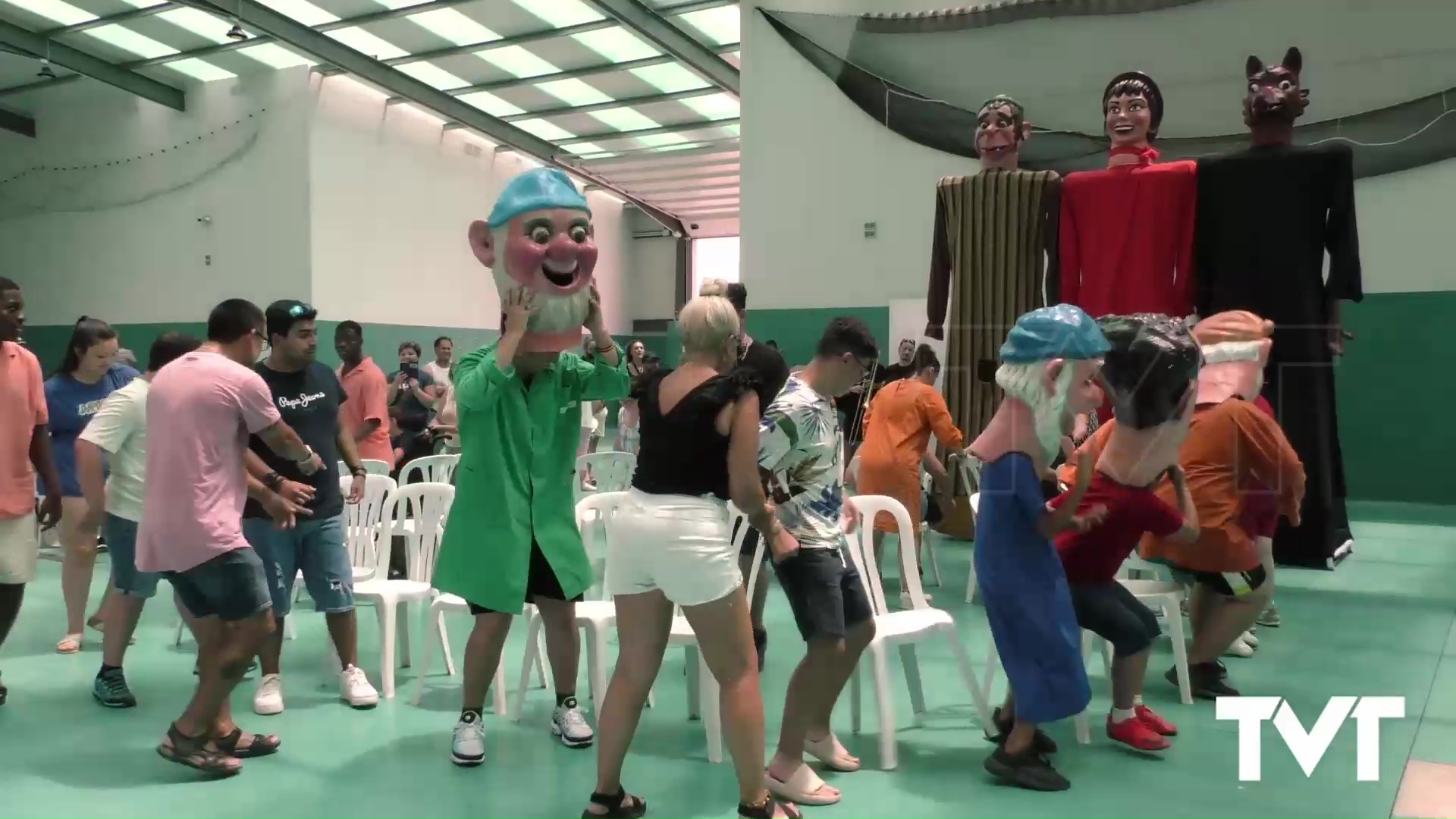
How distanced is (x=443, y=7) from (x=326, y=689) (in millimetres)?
7480

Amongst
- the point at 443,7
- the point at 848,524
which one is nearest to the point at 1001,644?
the point at 848,524

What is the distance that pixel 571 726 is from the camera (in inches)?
120

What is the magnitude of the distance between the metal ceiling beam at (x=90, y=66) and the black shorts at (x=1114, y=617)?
11.0 meters

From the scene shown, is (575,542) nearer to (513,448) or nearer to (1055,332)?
(513,448)

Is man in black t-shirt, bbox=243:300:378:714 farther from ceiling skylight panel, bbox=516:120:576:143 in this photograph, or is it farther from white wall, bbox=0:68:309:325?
ceiling skylight panel, bbox=516:120:576:143

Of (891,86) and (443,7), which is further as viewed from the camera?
(443,7)

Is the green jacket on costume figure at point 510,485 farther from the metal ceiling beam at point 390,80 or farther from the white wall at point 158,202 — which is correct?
the white wall at point 158,202

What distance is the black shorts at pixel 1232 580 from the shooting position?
337 centimetres

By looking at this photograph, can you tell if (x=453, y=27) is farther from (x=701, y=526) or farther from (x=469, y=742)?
(x=701, y=526)

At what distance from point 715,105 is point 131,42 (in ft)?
19.9

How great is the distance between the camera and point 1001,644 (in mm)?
2699

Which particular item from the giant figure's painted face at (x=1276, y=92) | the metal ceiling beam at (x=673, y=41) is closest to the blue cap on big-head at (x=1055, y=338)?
the giant figure's painted face at (x=1276, y=92)

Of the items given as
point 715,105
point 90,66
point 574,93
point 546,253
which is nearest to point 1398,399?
point 546,253

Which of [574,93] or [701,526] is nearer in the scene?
[701,526]
